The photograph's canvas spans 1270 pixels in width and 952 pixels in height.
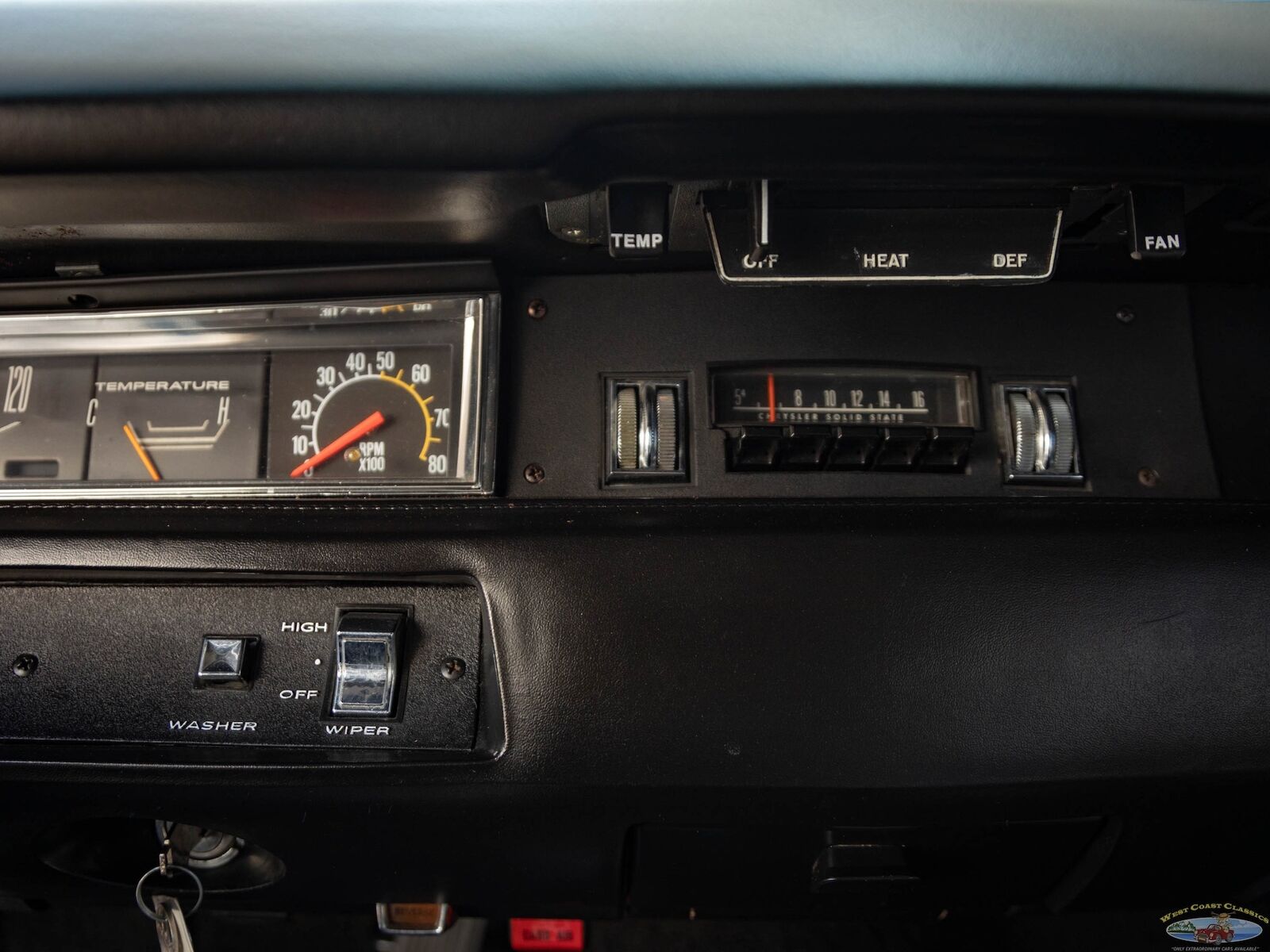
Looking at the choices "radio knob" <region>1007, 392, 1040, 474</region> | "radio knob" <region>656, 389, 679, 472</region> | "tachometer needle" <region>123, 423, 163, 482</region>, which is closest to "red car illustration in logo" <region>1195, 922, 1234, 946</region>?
"radio knob" <region>1007, 392, 1040, 474</region>

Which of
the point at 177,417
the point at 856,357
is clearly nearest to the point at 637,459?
the point at 856,357

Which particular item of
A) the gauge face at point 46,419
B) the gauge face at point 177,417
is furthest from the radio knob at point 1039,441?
the gauge face at point 46,419

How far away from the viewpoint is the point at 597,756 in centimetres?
94

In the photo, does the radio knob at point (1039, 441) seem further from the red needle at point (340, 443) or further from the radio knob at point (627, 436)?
→ the red needle at point (340, 443)

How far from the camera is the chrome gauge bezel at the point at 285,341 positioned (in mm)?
1062

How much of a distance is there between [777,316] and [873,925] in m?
1.00

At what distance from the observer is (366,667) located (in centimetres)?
97

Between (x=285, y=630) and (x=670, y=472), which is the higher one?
(x=670, y=472)

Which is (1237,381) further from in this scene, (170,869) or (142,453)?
(170,869)

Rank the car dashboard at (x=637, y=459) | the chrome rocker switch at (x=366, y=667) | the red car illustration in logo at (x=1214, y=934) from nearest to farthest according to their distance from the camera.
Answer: the car dashboard at (x=637, y=459) → the chrome rocker switch at (x=366, y=667) → the red car illustration in logo at (x=1214, y=934)

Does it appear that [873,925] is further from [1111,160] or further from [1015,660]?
[1111,160]

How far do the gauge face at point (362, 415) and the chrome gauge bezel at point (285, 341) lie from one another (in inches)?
0.5

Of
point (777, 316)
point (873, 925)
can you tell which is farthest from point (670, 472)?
point (873, 925)

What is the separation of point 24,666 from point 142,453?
0.27 metres
